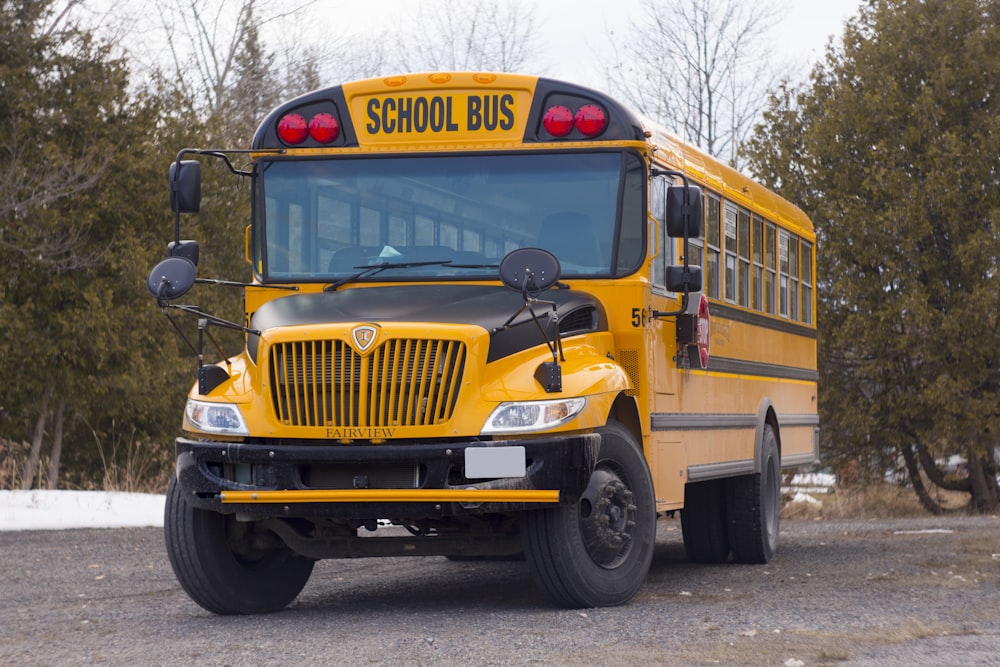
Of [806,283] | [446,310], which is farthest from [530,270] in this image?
[806,283]

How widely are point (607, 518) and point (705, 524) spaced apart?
3727 mm

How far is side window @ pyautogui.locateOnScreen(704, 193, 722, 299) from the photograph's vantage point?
9773mm

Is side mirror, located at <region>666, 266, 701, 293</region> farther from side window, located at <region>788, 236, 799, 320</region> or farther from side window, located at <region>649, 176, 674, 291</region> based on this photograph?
side window, located at <region>788, 236, 799, 320</region>

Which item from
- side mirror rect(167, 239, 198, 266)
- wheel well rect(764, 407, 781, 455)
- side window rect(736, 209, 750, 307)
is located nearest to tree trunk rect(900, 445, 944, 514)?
wheel well rect(764, 407, 781, 455)

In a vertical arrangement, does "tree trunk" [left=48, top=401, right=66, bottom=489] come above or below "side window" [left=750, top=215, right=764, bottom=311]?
below

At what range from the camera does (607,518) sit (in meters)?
7.52

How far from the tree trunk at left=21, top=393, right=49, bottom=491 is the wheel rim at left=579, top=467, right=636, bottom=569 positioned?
12957 mm

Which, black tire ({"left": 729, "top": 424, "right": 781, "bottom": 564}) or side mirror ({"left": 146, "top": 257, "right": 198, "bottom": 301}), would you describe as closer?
side mirror ({"left": 146, "top": 257, "right": 198, "bottom": 301})

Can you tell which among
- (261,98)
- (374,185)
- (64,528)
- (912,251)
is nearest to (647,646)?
(374,185)

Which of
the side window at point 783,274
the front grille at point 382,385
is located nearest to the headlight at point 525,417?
the front grille at point 382,385

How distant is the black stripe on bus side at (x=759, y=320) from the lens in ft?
32.8

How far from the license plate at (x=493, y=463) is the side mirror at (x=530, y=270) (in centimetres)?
75

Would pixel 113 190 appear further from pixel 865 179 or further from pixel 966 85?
pixel 966 85

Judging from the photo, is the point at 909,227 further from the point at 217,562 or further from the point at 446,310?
the point at 217,562
